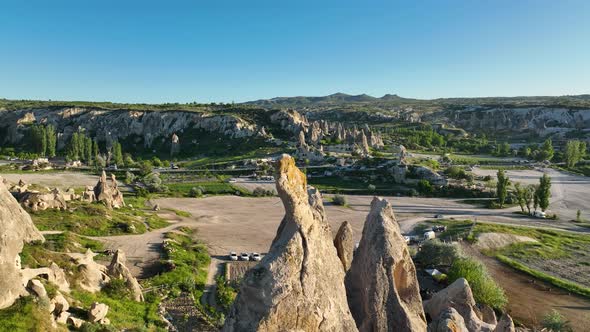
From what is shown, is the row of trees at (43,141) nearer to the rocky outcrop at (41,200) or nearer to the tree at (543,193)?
the rocky outcrop at (41,200)

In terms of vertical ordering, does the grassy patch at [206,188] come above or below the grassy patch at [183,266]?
below

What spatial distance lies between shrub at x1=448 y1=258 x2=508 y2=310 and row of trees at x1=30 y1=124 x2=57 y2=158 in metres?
146

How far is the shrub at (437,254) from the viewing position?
42.3 meters

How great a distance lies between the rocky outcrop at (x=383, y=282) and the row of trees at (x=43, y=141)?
15072 centimetres

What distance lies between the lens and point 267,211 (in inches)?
2891

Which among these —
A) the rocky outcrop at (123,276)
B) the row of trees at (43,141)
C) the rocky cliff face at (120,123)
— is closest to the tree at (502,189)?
the rocky outcrop at (123,276)

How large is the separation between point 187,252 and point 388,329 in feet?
113

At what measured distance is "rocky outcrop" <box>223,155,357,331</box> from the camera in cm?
1059

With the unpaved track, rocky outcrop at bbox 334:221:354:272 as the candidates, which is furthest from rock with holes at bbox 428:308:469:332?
the unpaved track

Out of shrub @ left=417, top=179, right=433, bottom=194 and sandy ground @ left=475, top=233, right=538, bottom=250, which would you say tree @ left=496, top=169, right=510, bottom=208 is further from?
sandy ground @ left=475, top=233, right=538, bottom=250

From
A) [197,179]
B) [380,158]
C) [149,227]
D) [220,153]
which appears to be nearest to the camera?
[149,227]

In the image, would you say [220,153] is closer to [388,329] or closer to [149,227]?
[149,227]

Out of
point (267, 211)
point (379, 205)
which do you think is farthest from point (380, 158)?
point (379, 205)

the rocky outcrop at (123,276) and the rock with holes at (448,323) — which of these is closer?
the rock with holes at (448,323)
